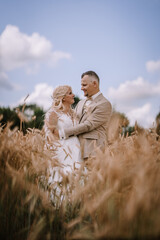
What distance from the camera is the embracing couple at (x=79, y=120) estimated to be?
3635mm

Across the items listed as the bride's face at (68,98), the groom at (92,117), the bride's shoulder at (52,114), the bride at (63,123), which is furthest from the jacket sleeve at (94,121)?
the bride's face at (68,98)

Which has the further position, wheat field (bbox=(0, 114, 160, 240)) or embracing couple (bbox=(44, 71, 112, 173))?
embracing couple (bbox=(44, 71, 112, 173))

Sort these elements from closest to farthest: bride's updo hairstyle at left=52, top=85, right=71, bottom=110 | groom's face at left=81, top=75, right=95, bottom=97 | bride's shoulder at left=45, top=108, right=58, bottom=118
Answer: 1. bride's shoulder at left=45, top=108, right=58, bottom=118
2. bride's updo hairstyle at left=52, top=85, right=71, bottom=110
3. groom's face at left=81, top=75, right=95, bottom=97

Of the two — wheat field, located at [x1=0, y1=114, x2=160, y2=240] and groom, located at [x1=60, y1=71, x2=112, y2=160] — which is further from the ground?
groom, located at [x1=60, y1=71, x2=112, y2=160]

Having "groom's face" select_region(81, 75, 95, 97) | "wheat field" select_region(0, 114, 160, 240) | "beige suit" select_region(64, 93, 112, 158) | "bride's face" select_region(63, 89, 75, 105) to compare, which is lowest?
"wheat field" select_region(0, 114, 160, 240)

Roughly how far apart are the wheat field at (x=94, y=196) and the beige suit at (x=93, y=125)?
1.16 meters

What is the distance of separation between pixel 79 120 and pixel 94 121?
18.4 inches

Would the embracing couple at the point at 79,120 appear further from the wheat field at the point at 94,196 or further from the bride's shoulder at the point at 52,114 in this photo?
the wheat field at the point at 94,196

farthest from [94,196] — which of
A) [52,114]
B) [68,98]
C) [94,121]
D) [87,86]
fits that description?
Answer: [87,86]

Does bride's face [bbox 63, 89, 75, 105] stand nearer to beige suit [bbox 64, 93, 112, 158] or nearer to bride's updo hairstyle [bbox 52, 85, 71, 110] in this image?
bride's updo hairstyle [bbox 52, 85, 71, 110]

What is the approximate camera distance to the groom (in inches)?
142

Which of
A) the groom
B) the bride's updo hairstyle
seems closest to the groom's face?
the groom

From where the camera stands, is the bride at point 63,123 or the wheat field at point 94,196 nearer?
the wheat field at point 94,196

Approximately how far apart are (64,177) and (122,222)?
72 centimetres
